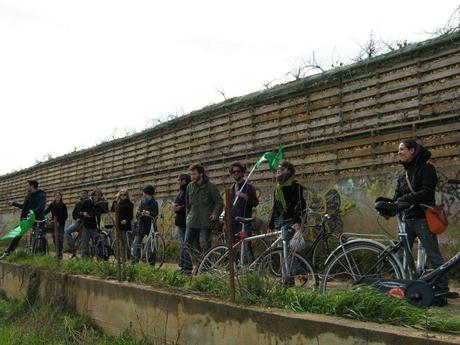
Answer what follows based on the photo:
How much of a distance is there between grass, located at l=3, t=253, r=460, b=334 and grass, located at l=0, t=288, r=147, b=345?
2.78 ft

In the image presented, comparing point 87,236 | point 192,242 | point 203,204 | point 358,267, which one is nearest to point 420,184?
point 358,267

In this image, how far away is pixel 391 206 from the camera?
5.33 meters

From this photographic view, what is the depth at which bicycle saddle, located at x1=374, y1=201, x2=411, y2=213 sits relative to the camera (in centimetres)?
532

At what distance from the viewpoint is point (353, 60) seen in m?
8.83

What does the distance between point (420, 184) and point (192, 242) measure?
4.18m

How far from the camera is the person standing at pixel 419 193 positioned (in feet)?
17.3

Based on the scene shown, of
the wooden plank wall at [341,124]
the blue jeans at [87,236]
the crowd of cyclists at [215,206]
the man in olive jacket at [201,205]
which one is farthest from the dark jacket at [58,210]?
the man in olive jacket at [201,205]

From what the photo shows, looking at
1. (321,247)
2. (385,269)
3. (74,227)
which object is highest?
(74,227)

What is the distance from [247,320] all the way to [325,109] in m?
5.56

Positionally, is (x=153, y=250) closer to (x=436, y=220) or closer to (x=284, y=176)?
(x=284, y=176)

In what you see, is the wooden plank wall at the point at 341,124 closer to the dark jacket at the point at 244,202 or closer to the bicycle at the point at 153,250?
the dark jacket at the point at 244,202

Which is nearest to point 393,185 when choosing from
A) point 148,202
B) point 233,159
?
point 233,159

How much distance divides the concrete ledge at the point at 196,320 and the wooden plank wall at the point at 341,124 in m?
4.27

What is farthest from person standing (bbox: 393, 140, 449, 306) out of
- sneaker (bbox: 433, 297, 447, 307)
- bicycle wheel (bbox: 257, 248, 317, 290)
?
bicycle wheel (bbox: 257, 248, 317, 290)
